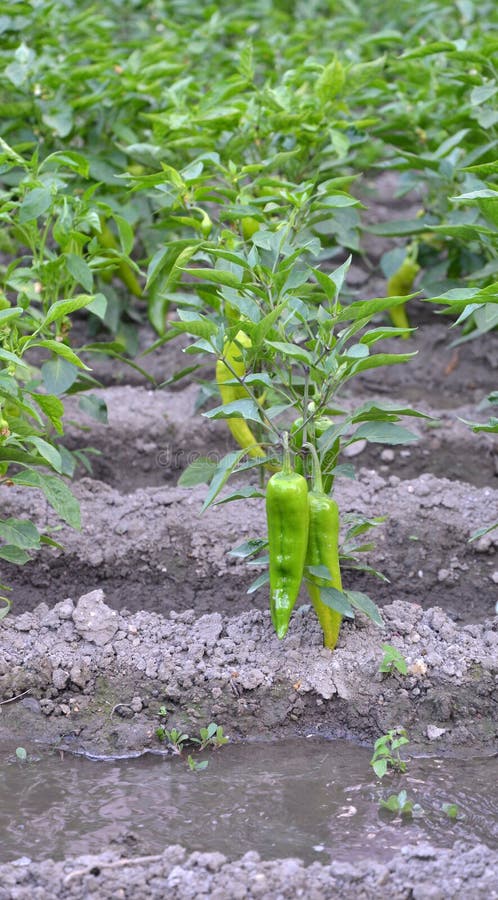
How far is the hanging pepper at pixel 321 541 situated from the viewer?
9.15 feet

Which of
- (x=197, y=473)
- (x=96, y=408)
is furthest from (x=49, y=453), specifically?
(x=96, y=408)

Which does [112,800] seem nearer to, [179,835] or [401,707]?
[179,835]

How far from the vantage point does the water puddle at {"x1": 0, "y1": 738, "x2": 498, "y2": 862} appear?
255cm

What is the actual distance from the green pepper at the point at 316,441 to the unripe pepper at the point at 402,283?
190 centimetres

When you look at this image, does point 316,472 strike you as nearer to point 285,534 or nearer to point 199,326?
point 285,534

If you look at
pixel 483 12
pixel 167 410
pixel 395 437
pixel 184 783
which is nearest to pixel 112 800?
pixel 184 783

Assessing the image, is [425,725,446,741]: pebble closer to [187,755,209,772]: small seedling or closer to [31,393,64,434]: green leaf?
[187,755,209,772]: small seedling

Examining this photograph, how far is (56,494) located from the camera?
310cm

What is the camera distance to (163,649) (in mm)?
3092

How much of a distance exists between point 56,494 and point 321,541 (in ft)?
2.51

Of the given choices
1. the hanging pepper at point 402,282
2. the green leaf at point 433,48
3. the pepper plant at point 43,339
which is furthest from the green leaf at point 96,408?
the green leaf at point 433,48

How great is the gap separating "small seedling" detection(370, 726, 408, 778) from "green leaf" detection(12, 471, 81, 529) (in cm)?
99

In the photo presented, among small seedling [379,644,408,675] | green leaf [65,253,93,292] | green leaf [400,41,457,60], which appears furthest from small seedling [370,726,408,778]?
green leaf [400,41,457,60]

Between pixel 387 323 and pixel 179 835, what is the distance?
2991 millimetres
